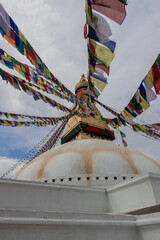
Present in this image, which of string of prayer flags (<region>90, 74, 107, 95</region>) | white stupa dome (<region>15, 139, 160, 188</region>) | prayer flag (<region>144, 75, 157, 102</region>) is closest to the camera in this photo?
string of prayer flags (<region>90, 74, 107, 95</region>)

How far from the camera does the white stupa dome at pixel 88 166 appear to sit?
6.23m

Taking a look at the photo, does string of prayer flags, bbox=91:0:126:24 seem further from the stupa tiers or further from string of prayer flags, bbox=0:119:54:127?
the stupa tiers

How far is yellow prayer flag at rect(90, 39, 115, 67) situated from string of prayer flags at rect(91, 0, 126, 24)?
938mm

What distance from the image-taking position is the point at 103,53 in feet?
13.5

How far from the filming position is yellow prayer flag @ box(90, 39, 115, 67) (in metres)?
4.04

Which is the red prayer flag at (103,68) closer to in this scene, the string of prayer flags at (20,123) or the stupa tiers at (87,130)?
the string of prayer flags at (20,123)

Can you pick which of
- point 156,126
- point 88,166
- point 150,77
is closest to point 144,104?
point 150,77

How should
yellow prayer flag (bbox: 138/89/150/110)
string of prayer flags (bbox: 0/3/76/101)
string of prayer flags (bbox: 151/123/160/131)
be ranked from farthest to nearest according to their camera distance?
1. string of prayer flags (bbox: 151/123/160/131)
2. yellow prayer flag (bbox: 138/89/150/110)
3. string of prayer flags (bbox: 0/3/76/101)

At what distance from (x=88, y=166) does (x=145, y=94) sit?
10.2 feet

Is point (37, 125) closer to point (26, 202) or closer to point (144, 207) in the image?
point (26, 202)

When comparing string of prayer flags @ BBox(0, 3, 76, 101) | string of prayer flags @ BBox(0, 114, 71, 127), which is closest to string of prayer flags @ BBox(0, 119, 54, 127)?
string of prayer flags @ BBox(0, 114, 71, 127)

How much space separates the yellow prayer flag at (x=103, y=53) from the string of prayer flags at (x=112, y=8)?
0.94 meters

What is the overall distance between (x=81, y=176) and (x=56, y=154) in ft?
5.35

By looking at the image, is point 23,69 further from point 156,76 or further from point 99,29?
point 156,76
